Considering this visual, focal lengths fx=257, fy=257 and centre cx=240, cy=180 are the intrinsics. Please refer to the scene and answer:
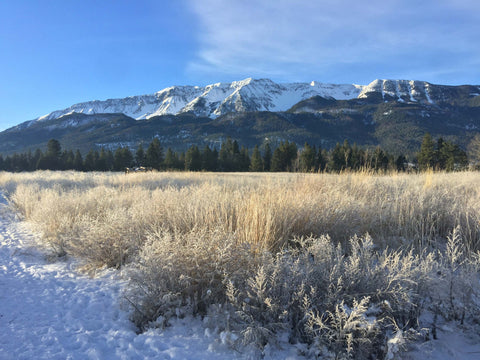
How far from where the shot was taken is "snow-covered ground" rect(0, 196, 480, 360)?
1.94 metres

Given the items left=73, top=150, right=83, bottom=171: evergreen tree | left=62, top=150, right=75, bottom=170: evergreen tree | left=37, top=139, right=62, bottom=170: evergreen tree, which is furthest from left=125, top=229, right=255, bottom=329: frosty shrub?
left=62, top=150, right=75, bottom=170: evergreen tree

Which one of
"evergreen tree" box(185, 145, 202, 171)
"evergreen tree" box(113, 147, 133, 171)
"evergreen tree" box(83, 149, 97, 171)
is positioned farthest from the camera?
"evergreen tree" box(113, 147, 133, 171)

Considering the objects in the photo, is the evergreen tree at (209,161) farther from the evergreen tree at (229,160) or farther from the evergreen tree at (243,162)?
the evergreen tree at (243,162)

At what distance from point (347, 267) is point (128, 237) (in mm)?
2867

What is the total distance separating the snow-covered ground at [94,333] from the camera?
6.36 feet

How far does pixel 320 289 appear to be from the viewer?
7.47 ft

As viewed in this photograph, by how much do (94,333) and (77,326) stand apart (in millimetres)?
221

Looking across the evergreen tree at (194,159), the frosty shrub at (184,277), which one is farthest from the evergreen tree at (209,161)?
the frosty shrub at (184,277)

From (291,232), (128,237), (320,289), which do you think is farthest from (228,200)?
(320,289)

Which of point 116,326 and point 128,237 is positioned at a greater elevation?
point 128,237

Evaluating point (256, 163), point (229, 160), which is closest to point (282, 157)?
point (256, 163)

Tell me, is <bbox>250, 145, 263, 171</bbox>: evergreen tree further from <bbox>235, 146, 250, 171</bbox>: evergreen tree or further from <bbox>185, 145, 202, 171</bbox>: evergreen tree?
<bbox>185, 145, 202, 171</bbox>: evergreen tree

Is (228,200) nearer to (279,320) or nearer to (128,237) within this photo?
(128,237)

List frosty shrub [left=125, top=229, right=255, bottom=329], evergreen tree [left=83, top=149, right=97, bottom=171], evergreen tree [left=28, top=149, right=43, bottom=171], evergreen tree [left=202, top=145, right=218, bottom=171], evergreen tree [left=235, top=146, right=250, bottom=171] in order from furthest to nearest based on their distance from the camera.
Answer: evergreen tree [left=235, top=146, right=250, bottom=171] < evergreen tree [left=202, top=145, right=218, bottom=171] < evergreen tree [left=28, top=149, right=43, bottom=171] < evergreen tree [left=83, top=149, right=97, bottom=171] < frosty shrub [left=125, top=229, right=255, bottom=329]
